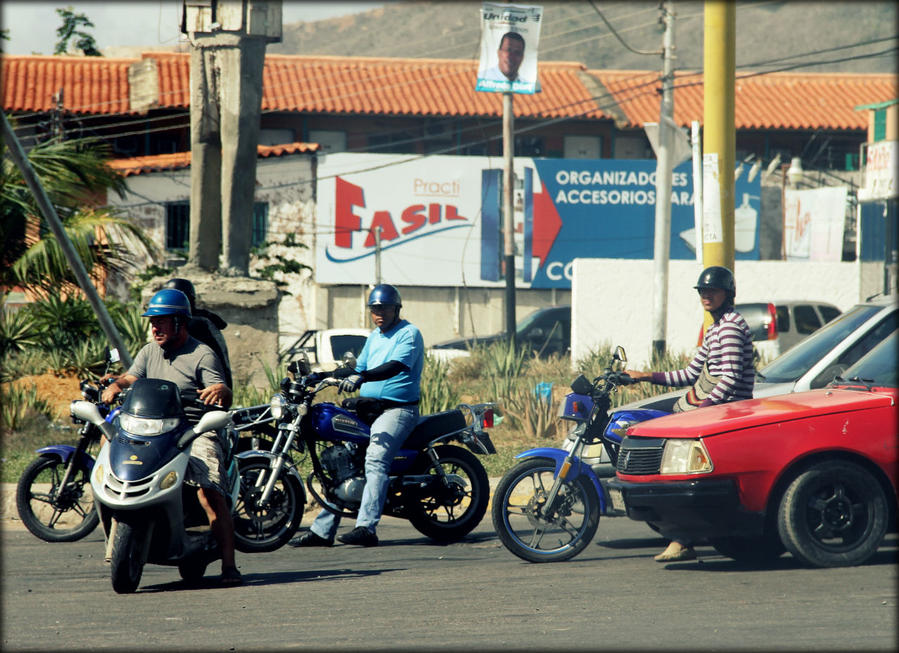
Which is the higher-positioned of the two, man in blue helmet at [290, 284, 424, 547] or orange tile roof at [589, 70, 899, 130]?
orange tile roof at [589, 70, 899, 130]

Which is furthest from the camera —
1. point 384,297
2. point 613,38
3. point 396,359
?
point 613,38

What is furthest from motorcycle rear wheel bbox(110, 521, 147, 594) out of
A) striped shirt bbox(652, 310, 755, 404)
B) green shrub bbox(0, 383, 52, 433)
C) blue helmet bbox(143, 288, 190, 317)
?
green shrub bbox(0, 383, 52, 433)

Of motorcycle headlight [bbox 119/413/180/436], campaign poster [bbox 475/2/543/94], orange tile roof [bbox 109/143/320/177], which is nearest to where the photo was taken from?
motorcycle headlight [bbox 119/413/180/436]

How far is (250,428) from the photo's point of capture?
7.98m

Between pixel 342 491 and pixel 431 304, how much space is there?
28.0m

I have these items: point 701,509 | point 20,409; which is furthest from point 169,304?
point 20,409

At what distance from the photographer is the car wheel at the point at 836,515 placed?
6.77 metres

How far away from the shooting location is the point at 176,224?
32938mm

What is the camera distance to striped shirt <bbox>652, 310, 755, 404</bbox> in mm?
7641

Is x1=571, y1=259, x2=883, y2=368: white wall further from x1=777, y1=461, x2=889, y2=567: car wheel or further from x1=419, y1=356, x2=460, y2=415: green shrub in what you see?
x1=777, y1=461, x2=889, y2=567: car wheel

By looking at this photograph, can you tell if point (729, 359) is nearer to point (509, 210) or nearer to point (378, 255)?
point (509, 210)

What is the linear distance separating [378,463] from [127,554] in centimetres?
215

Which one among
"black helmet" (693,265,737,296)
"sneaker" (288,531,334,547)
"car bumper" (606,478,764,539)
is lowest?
"sneaker" (288,531,334,547)

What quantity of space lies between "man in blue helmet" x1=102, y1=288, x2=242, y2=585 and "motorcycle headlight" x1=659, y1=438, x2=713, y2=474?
105 inches
